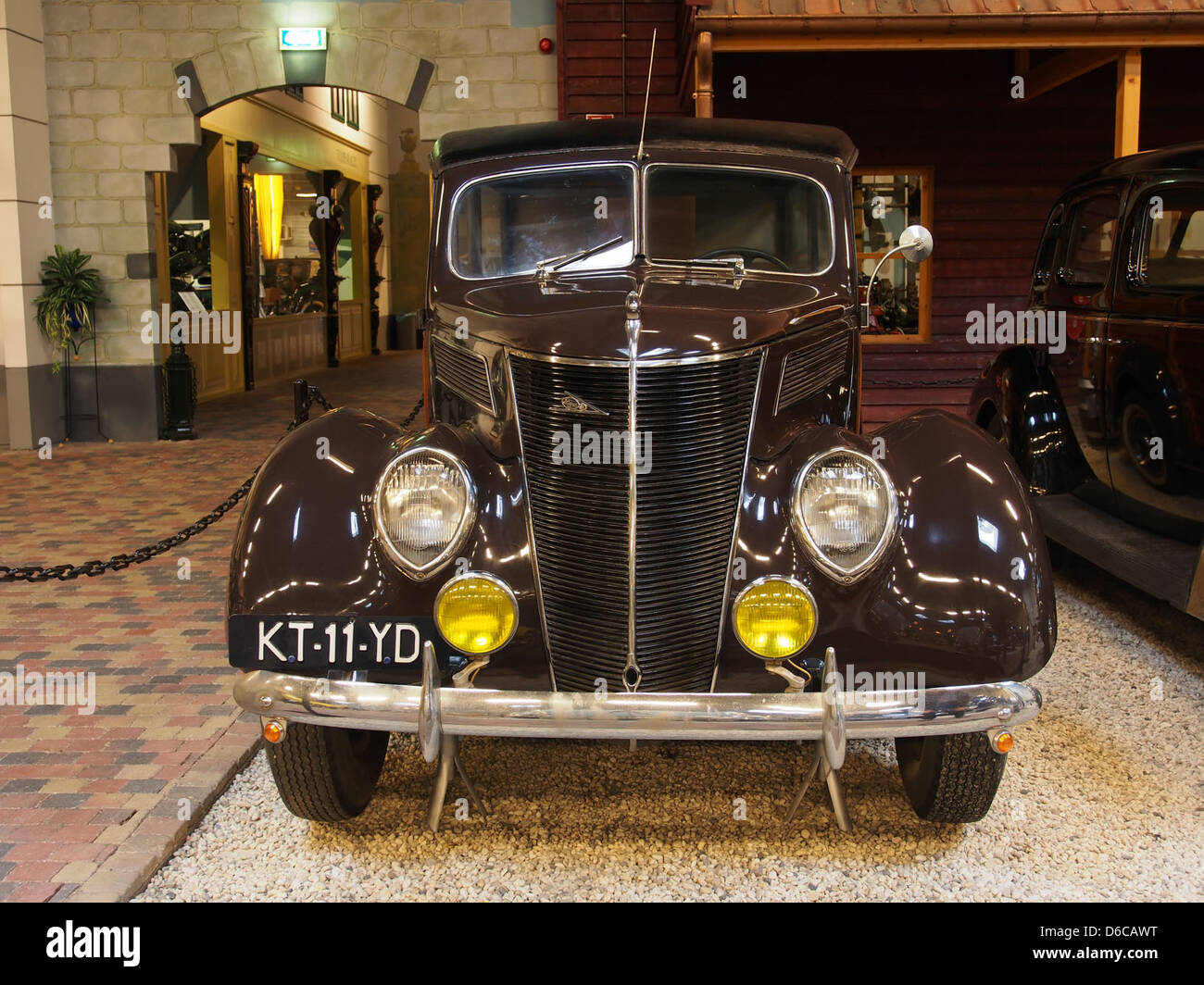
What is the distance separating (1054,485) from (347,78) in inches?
296

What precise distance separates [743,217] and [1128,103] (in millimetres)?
4918

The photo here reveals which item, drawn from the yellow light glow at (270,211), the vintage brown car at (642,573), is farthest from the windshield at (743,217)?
the yellow light glow at (270,211)

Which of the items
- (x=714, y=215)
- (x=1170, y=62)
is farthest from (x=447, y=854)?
(x=1170, y=62)

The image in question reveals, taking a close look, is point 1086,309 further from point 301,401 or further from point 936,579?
point 301,401

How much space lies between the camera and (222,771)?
363cm

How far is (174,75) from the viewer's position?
34.7ft

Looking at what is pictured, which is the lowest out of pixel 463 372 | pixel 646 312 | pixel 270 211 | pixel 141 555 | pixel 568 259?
pixel 141 555

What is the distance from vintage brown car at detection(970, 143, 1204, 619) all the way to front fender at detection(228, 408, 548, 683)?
274 centimetres

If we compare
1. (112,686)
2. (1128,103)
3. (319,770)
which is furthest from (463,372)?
(1128,103)

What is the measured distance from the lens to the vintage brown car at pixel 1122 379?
4.76 m

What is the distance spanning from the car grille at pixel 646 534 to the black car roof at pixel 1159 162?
10.1 feet

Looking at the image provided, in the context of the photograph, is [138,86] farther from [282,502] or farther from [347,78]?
[282,502]
